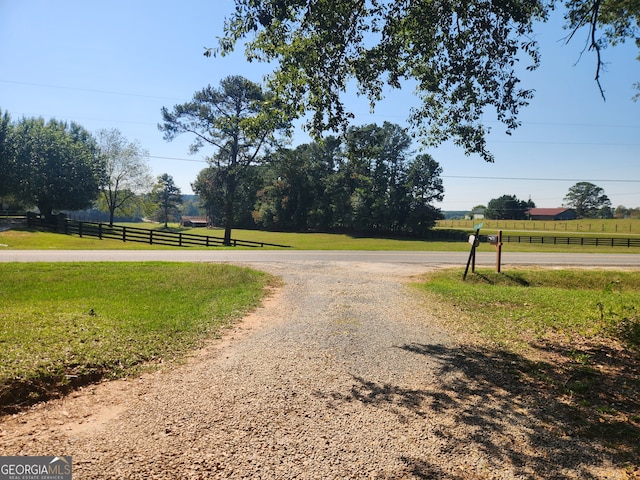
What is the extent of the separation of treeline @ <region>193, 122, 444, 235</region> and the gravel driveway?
3770cm

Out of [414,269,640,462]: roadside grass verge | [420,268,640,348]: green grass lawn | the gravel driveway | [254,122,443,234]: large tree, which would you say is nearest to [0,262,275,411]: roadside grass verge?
the gravel driveway

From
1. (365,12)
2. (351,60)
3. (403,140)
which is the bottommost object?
(351,60)

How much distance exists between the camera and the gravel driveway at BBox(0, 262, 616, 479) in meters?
3.07

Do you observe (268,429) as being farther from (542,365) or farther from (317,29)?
(317,29)

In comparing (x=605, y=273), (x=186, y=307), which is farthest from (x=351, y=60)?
(x=605, y=273)

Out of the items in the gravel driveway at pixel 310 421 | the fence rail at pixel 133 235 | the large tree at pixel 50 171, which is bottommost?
the gravel driveway at pixel 310 421

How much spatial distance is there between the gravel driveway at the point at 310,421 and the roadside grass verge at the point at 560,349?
Answer: 0.78ft

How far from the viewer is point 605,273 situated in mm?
14695

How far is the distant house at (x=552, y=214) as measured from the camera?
353 feet

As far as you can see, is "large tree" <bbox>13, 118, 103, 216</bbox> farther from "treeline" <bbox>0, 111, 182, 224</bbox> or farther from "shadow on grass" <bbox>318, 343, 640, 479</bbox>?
"shadow on grass" <bbox>318, 343, 640, 479</bbox>

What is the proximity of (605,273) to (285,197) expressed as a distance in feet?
176

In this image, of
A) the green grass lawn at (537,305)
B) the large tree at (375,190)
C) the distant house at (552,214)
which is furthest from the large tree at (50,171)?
the distant house at (552,214)
